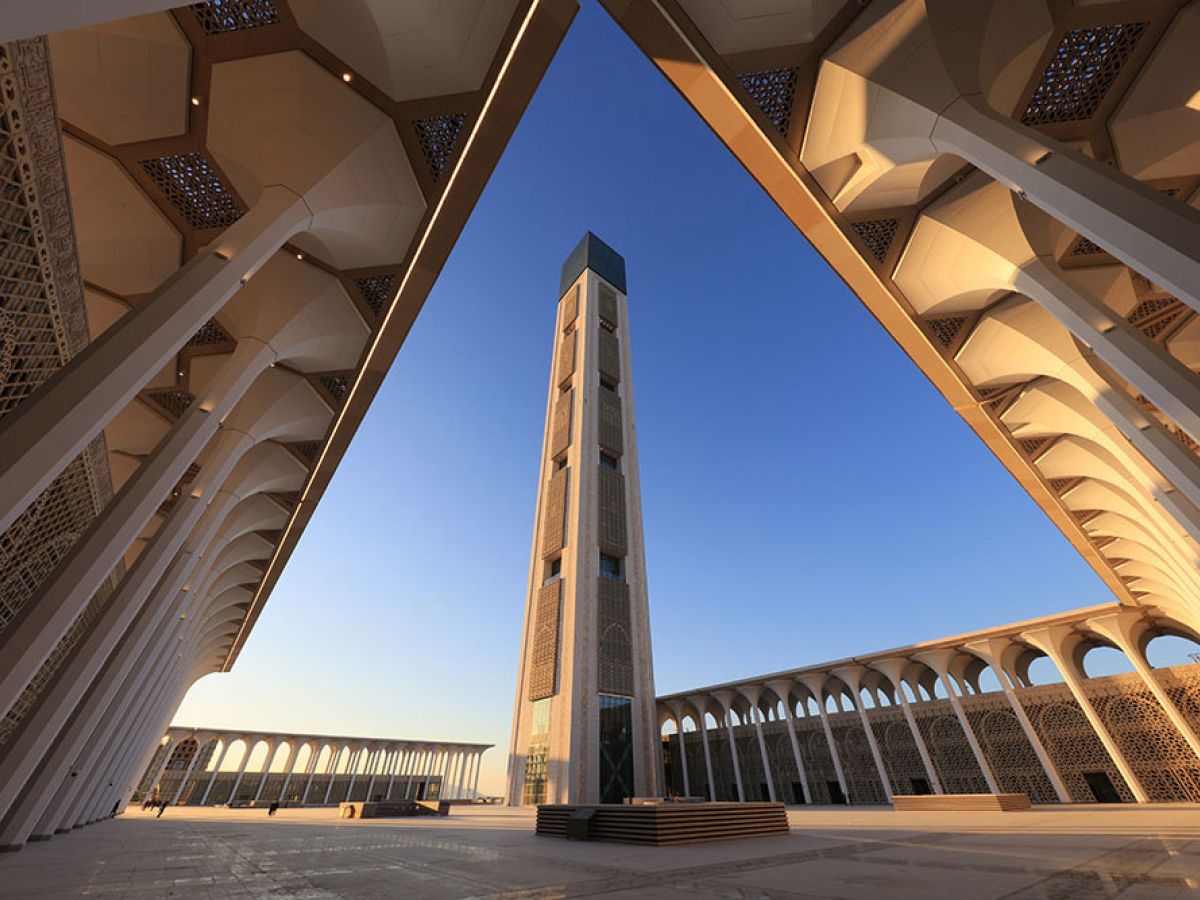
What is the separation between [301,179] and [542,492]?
20.5 meters

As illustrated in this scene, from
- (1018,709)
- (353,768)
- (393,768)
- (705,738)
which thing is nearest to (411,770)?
(393,768)

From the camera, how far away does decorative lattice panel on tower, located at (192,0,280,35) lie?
232 inches

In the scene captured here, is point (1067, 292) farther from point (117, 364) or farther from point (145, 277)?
point (145, 277)

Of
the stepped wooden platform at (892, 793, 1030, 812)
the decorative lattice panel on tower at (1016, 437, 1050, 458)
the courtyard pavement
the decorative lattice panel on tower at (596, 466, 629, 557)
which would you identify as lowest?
the courtyard pavement

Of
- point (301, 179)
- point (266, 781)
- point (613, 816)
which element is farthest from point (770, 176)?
point (266, 781)

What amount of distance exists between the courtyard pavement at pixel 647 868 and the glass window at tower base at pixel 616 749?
13.2 m

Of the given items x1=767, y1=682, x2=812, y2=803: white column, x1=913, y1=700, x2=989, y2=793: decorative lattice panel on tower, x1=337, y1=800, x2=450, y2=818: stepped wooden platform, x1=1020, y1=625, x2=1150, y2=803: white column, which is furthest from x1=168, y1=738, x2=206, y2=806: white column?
x1=1020, y1=625, x2=1150, y2=803: white column

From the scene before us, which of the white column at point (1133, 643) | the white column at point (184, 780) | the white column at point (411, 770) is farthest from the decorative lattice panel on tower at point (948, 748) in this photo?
the white column at point (184, 780)

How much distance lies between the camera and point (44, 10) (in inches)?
77.7

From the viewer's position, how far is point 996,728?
793 inches

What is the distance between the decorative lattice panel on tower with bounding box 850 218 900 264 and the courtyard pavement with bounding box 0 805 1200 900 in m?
7.84

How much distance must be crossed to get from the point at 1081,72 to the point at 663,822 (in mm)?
11314

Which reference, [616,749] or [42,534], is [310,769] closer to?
[616,749]

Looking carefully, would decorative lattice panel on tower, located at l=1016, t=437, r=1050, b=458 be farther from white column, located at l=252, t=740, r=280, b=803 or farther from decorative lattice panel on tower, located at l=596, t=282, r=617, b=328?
white column, located at l=252, t=740, r=280, b=803
